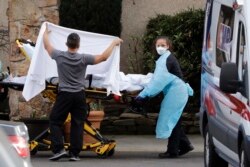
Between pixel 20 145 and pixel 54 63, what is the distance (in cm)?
779

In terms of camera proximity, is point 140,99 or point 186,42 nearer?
point 140,99

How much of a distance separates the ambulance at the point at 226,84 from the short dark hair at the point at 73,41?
6.04 ft

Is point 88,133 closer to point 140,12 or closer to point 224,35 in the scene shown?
point 224,35

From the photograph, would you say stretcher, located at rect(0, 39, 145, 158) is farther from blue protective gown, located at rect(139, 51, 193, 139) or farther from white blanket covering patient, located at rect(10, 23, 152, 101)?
blue protective gown, located at rect(139, 51, 193, 139)

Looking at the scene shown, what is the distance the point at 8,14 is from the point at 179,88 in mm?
3529

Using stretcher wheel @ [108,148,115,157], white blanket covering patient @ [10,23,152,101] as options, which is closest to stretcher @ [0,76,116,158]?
stretcher wheel @ [108,148,115,157]

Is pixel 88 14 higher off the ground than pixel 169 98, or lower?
higher

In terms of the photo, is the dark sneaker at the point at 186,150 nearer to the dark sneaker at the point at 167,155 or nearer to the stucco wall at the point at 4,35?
the dark sneaker at the point at 167,155

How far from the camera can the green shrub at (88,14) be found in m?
16.6

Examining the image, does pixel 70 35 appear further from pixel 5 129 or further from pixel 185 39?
pixel 5 129

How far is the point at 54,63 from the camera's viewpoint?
46.5 feet

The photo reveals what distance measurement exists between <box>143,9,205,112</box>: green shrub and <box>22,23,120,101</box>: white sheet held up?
2.58 metres

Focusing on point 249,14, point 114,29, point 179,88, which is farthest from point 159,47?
point 249,14

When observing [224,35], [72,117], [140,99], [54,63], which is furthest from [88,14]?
[224,35]
